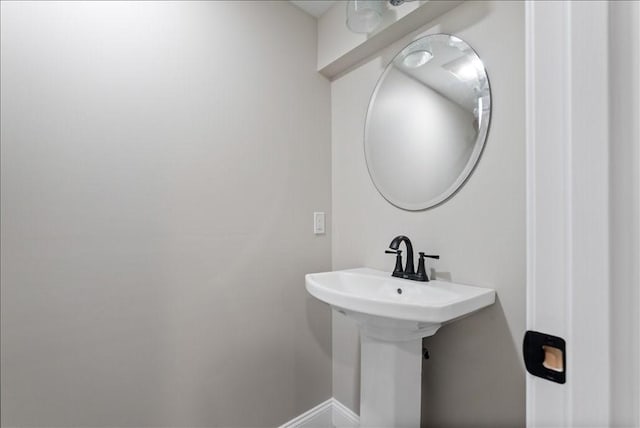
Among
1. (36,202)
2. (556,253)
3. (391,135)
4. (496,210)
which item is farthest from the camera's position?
(391,135)

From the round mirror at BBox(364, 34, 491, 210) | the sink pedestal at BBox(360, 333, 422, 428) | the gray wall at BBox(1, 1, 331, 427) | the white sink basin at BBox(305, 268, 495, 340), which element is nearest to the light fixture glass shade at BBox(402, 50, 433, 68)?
the round mirror at BBox(364, 34, 491, 210)

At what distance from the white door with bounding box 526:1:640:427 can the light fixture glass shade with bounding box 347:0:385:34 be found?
1.08 meters

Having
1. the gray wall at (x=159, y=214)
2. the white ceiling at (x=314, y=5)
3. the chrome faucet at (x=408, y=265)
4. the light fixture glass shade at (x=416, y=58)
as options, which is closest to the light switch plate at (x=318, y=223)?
Result: the gray wall at (x=159, y=214)

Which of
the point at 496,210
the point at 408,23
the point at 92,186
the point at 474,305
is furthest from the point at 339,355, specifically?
the point at 408,23

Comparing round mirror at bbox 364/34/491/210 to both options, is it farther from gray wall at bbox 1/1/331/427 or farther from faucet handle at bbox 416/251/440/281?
gray wall at bbox 1/1/331/427

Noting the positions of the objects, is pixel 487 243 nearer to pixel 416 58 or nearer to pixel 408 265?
pixel 408 265

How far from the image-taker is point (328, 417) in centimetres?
172

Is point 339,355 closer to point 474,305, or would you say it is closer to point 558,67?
point 474,305

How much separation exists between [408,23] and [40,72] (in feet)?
4.66

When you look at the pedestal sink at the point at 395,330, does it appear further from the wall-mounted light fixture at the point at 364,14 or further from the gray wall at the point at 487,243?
the wall-mounted light fixture at the point at 364,14

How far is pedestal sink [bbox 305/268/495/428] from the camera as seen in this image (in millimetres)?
970

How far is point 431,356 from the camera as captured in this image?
1346 millimetres

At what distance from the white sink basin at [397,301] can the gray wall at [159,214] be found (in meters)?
0.40

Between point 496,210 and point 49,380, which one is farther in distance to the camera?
point 496,210
